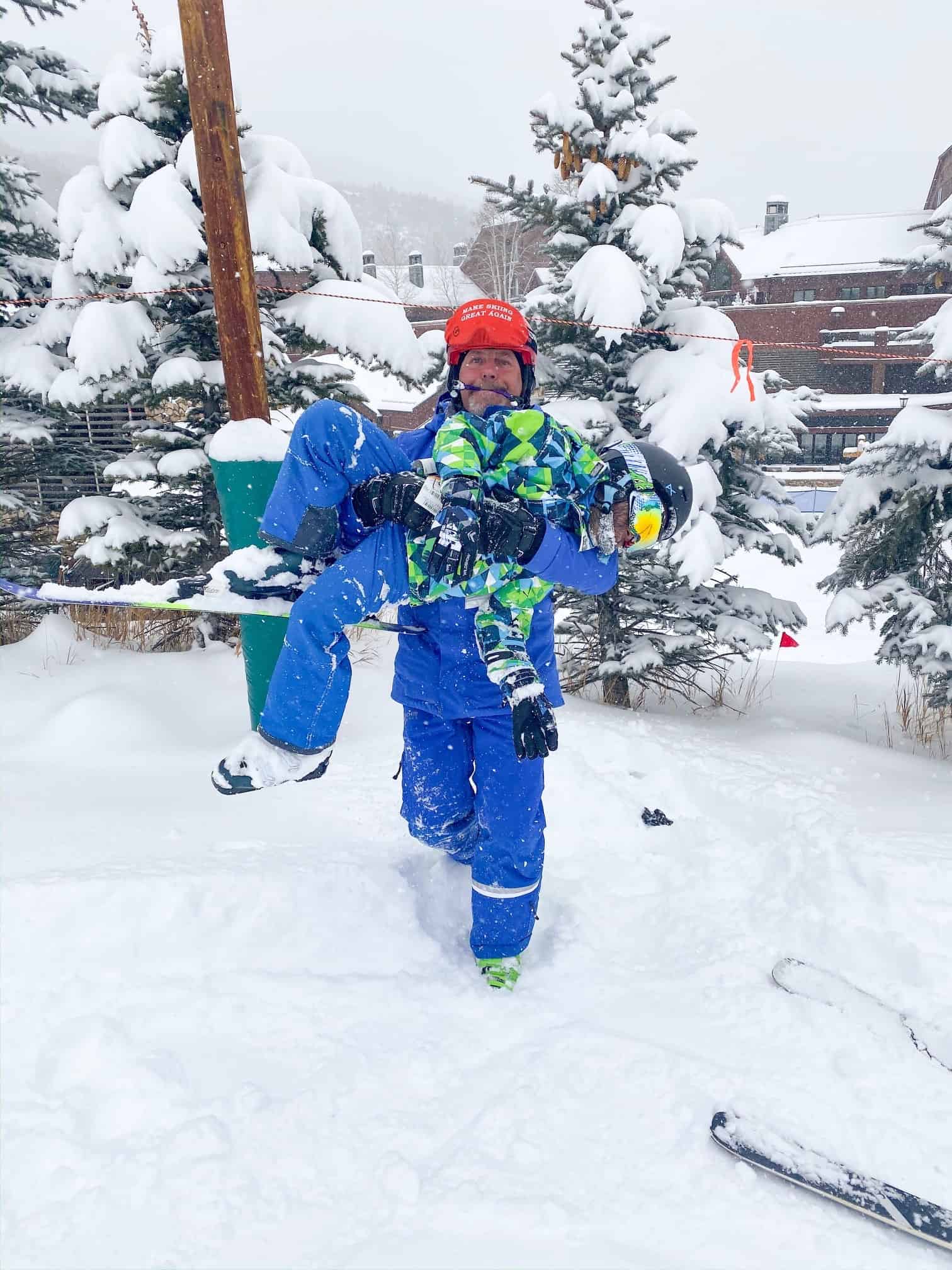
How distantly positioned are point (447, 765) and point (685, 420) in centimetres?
288

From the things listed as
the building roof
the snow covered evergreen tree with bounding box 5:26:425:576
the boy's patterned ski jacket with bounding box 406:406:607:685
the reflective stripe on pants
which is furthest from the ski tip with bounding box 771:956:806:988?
the building roof

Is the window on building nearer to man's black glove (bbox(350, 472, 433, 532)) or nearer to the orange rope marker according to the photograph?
the orange rope marker

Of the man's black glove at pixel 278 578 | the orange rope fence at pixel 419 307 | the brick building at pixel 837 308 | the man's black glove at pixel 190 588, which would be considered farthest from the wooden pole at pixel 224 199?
the brick building at pixel 837 308

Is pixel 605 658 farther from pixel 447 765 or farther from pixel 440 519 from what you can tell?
pixel 440 519

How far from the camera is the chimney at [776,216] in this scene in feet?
117

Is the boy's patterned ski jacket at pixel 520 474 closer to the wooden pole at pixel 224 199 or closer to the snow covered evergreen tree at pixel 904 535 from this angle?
the wooden pole at pixel 224 199

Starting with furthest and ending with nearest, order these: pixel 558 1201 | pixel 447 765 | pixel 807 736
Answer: pixel 807 736 → pixel 447 765 → pixel 558 1201

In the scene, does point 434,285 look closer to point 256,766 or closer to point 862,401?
point 862,401

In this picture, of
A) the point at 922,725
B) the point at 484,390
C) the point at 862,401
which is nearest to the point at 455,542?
the point at 484,390

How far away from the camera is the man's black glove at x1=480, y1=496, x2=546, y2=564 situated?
230 cm

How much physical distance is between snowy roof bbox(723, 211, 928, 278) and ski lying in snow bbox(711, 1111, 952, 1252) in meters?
33.2

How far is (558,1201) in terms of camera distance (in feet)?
5.59

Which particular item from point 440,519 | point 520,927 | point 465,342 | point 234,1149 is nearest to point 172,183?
point 465,342

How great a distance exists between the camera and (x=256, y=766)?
236 cm
